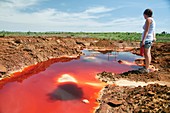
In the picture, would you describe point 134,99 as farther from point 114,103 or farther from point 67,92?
point 67,92

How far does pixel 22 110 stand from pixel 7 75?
2.66 metres

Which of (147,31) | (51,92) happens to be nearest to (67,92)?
(51,92)

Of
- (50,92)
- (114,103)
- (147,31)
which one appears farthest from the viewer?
(147,31)

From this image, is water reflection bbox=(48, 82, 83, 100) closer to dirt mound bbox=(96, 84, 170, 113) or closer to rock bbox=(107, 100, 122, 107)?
dirt mound bbox=(96, 84, 170, 113)

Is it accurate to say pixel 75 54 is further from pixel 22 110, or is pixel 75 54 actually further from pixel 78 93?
pixel 22 110

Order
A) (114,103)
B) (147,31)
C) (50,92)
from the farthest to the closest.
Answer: (147,31) < (50,92) < (114,103)

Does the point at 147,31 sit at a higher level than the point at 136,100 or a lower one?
higher

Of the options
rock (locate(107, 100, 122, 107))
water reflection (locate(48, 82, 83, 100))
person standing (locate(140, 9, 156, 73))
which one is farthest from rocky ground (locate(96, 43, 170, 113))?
person standing (locate(140, 9, 156, 73))

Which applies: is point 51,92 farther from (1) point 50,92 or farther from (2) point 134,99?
(2) point 134,99

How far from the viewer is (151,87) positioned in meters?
4.47

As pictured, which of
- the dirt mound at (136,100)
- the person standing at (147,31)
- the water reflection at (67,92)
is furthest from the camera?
the person standing at (147,31)

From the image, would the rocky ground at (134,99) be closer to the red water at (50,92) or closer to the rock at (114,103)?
the rock at (114,103)

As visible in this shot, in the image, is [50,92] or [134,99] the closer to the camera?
[134,99]

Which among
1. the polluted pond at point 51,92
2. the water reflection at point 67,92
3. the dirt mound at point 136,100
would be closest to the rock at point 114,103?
the dirt mound at point 136,100
